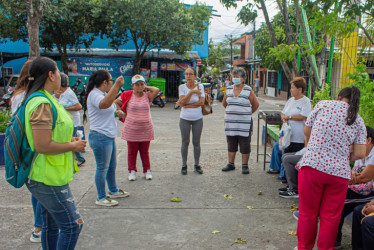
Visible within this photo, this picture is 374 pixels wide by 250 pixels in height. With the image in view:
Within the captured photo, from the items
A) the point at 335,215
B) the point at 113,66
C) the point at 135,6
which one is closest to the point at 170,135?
the point at 335,215

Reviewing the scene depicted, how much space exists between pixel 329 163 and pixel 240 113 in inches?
116

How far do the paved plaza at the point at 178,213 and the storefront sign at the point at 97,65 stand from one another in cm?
1730

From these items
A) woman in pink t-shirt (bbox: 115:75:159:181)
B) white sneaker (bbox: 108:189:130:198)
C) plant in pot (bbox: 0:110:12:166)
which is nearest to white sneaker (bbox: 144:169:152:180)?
woman in pink t-shirt (bbox: 115:75:159:181)

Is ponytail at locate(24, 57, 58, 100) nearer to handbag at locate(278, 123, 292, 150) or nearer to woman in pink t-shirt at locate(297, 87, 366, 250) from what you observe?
woman in pink t-shirt at locate(297, 87, 366, 250)

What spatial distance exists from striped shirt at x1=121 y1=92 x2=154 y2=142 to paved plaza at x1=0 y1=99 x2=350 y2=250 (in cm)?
76

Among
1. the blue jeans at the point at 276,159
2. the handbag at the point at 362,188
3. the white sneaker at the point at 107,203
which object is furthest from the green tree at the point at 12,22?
the handbag at the point at 362,188

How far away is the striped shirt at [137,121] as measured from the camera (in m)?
5.44

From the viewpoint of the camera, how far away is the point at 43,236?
9.31ft

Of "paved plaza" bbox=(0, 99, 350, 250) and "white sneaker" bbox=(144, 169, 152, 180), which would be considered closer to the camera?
"paved plaza" bbox=(0, 99, 350, 250)

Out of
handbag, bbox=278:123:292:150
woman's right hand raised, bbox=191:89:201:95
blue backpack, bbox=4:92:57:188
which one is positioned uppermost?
woman's right hand raised, bbox=191:89:201:95

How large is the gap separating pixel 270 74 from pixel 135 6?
1943 centimetres

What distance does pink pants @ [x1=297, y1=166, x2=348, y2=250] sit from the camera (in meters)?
3.14

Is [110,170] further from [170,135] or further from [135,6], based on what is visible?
[135,6]

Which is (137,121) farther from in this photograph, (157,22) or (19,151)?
(157,22)
